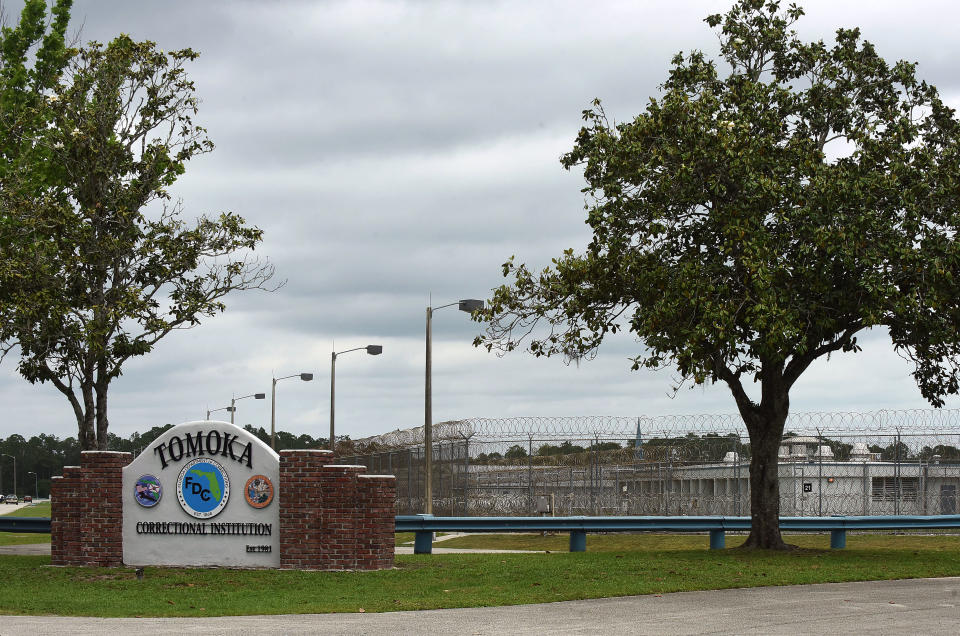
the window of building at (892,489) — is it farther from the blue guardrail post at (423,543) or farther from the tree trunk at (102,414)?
the tree trunk at (102,414)

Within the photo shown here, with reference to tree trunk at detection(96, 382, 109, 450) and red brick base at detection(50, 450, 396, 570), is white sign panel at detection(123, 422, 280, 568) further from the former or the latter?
tree trunk at detection(96, 382, 109, 450)

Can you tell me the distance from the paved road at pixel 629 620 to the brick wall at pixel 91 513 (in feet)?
22.1

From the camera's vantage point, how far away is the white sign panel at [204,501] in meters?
19.4

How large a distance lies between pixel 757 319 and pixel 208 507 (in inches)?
374

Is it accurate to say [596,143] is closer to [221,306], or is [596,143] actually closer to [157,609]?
[221,306]

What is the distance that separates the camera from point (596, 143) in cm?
2228

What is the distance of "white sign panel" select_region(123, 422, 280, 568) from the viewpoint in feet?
63.7

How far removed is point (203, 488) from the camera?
19.6 m

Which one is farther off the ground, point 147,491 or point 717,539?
point 147,491

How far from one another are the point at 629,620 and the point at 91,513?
1073cm

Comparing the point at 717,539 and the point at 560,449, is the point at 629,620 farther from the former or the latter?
the point at 560,449

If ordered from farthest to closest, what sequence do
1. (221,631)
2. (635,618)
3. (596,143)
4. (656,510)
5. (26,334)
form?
(656,510), (26,334), (596,143), (635,618), (221,631)

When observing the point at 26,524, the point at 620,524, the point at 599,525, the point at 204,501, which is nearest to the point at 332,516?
the point at 204,501

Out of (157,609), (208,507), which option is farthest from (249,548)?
(157,609)
